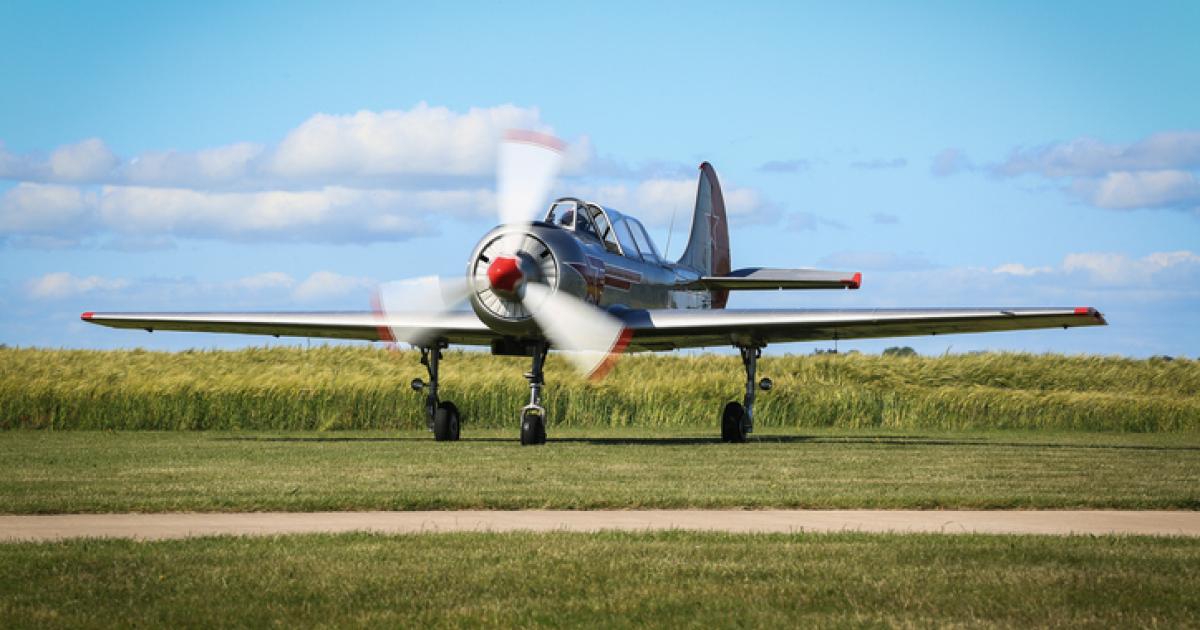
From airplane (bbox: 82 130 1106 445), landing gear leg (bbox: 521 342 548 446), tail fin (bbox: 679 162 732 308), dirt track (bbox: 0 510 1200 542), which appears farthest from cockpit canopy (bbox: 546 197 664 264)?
dirt track (bbox: 0 510 1200 542)

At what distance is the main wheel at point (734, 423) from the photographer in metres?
25.8

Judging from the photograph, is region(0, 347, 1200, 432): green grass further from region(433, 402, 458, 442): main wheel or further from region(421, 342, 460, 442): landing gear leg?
region(433, 402, 458, 442): main wheel

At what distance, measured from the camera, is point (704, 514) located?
12680mm

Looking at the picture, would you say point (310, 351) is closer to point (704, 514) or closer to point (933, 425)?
point (933, 425)

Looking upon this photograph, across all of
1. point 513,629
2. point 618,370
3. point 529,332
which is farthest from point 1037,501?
point 618,370

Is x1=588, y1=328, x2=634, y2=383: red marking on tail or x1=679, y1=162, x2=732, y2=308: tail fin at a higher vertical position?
x1=679, y1=162, x2=732, y2=308: tail fin

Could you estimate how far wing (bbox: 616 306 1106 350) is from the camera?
75.4ft

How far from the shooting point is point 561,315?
23016 mm

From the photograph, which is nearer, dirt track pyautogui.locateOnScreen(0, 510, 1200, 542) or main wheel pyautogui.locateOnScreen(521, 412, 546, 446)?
dirt track pyautogui.locateOnScreen(0, 510, 1200, 542)

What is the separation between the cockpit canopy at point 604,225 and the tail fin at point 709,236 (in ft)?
20.0

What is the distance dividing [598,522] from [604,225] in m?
13.4

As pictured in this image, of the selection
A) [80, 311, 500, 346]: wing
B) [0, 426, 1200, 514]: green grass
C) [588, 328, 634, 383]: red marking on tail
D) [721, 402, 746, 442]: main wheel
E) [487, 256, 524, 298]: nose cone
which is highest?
[487, 256, 524, 298]: nose cone

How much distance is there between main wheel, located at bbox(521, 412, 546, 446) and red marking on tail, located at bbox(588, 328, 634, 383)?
1.09m

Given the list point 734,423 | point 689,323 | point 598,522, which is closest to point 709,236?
point 734,423
